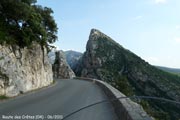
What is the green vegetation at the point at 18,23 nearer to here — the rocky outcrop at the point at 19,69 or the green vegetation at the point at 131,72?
the rocky outcrop at the point at 19,69

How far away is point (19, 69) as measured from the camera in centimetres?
3166

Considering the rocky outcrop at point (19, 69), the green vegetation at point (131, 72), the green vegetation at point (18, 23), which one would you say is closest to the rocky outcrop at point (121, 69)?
the green vegetation at point (131, 72)

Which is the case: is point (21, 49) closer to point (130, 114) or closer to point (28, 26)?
point (28, 26)

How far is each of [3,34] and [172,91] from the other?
130074 millimetres

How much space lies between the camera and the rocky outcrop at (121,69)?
488 ft

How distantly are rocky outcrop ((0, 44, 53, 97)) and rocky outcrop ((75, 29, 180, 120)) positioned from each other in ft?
331

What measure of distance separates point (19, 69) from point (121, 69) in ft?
424

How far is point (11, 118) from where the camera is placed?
14.7 m

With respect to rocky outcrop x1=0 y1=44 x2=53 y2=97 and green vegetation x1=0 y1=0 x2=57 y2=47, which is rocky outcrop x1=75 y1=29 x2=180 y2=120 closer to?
rocky outcrop x1=0 y1=44 x2=53 y2=97

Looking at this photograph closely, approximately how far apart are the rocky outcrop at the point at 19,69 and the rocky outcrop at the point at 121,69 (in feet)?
331

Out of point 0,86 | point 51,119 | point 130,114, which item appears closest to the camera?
point 130,114

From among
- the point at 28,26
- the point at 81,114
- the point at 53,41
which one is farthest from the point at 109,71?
the point at 81,114

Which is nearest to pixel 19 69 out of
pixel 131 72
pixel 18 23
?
pixel 18 23

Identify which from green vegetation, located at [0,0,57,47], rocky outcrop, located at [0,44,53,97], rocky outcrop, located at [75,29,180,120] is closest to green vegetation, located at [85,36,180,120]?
rocky outcrop, located at [75,29,180,120]
